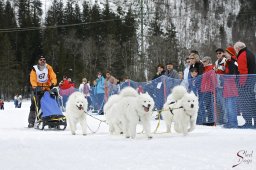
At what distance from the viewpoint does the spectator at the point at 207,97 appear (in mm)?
9828

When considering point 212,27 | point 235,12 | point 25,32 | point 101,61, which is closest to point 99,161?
point 101,61

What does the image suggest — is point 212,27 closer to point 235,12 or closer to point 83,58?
point 235,12

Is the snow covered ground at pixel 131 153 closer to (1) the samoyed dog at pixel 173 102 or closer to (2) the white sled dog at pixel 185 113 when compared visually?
(2) the white sled dog at pixel 185 113

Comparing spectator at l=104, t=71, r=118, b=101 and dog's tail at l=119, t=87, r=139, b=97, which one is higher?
spectator at l=104, t=71, r=118, b=101

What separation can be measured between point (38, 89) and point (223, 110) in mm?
4414

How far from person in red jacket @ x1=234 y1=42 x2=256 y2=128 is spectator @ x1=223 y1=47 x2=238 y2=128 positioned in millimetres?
146

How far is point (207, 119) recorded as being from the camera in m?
10.0

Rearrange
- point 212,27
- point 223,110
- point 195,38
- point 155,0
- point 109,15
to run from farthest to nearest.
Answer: point 155,0
point 212,27
point 195,38
point 109,15
point 223,110

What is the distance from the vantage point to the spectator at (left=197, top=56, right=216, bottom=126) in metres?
9.83

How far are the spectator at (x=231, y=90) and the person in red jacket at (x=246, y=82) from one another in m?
0.15

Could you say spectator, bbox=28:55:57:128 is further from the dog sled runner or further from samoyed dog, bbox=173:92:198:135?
samoyed dog, bbox=173:92:198:135

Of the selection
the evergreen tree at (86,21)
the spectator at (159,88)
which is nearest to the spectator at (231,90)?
the spectator at (159,88)

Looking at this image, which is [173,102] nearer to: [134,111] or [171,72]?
[134,111]


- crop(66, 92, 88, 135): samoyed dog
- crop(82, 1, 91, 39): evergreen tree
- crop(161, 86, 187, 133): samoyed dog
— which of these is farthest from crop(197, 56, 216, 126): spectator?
crop(82, 1, 91, 39): evergreen tree
